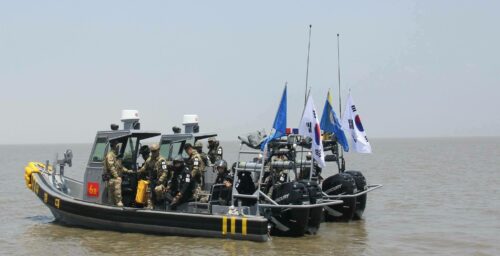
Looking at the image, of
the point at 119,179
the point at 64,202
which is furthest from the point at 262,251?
the point at 64,202

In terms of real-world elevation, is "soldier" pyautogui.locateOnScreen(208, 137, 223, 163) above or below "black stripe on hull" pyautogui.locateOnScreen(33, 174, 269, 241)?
above

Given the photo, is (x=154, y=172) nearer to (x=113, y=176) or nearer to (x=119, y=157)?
(x=113, y=176)

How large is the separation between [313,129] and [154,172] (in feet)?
11.3

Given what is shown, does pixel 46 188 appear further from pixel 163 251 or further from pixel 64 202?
pixel 163 251

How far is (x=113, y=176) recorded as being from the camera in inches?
598

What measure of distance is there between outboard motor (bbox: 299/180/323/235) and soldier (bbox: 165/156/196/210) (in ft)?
7.51

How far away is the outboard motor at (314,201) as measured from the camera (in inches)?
575

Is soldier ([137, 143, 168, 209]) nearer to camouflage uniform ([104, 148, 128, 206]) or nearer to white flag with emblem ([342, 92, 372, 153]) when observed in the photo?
camouflage uniform ([104, 148, 128, 206])

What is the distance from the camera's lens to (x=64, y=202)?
1606cm

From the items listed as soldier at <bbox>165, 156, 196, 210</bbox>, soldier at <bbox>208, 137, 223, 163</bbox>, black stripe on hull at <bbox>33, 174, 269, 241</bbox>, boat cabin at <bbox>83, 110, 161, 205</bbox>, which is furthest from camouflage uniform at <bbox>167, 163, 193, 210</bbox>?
soldier at <bbox>208, 137, 223, 163</bbox>

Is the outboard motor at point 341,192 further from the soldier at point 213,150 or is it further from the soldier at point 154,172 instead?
the soldier at point 154,172

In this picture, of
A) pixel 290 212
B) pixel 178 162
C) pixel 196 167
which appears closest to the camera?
pixel 290 212

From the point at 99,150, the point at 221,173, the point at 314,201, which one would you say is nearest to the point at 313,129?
the point at 314,201

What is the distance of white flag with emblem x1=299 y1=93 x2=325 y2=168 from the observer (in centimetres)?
1508
